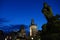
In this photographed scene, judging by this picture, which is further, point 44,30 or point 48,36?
point 44,30

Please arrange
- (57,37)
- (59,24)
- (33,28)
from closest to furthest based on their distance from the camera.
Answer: (57,37) → (59,24) → (33,28)

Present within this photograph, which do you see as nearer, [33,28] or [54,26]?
[54,26]

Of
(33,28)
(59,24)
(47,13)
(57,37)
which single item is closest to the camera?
(57,37)

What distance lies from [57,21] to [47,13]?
159 centimetres

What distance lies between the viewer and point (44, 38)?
14422mm

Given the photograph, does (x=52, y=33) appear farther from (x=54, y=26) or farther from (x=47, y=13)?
(x=47, y=13)

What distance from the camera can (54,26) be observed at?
14484mm

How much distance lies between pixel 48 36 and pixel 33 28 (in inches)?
3752

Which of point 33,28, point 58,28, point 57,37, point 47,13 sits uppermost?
point 33,28

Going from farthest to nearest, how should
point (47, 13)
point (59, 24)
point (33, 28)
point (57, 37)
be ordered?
point (33, 28) → point (47, 13) → point (59, 24) → point (57, 37)

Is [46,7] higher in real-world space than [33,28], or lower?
lower

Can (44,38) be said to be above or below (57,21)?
below

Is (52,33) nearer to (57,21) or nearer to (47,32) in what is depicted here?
(47,32)

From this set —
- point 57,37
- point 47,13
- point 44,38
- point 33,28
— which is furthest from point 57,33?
point 33,28
